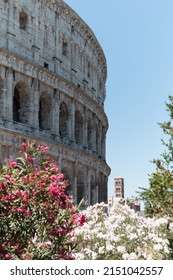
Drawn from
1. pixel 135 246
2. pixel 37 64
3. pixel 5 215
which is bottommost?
pixel 135 246

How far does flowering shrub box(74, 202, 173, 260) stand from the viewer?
1155cm

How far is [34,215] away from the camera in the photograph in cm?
867

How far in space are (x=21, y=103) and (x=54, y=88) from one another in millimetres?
2392

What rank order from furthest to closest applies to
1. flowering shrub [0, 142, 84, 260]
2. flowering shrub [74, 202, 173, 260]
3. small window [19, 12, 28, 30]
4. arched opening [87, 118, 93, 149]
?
arched opening [87, 118, 93, 149] < small window [19, 12, 28, 30] < flowering shrub [74, 202, 173, 260] < flowering shrub [0, 142, 84, 260]

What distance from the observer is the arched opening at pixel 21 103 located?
24.3 m

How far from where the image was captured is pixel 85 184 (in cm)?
2869

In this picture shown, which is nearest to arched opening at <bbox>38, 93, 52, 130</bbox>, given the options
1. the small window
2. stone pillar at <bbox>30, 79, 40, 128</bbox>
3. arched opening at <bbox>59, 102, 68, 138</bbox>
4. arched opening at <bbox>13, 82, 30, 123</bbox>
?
stone pillar at <bbox>30, 79, 40, 128</bbox>

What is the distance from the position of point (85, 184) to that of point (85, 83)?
6183mm

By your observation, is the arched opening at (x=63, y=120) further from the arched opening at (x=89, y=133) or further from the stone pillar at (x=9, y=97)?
the stone pillar at (x=9, y=97)

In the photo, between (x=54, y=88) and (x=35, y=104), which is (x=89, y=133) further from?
(x=35, y=104)

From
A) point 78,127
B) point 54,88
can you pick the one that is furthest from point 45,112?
point 78,127

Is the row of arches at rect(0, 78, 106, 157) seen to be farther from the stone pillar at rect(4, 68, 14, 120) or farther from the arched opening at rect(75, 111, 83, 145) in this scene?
the stone pillar at rect(4, 68, 14, 120)
